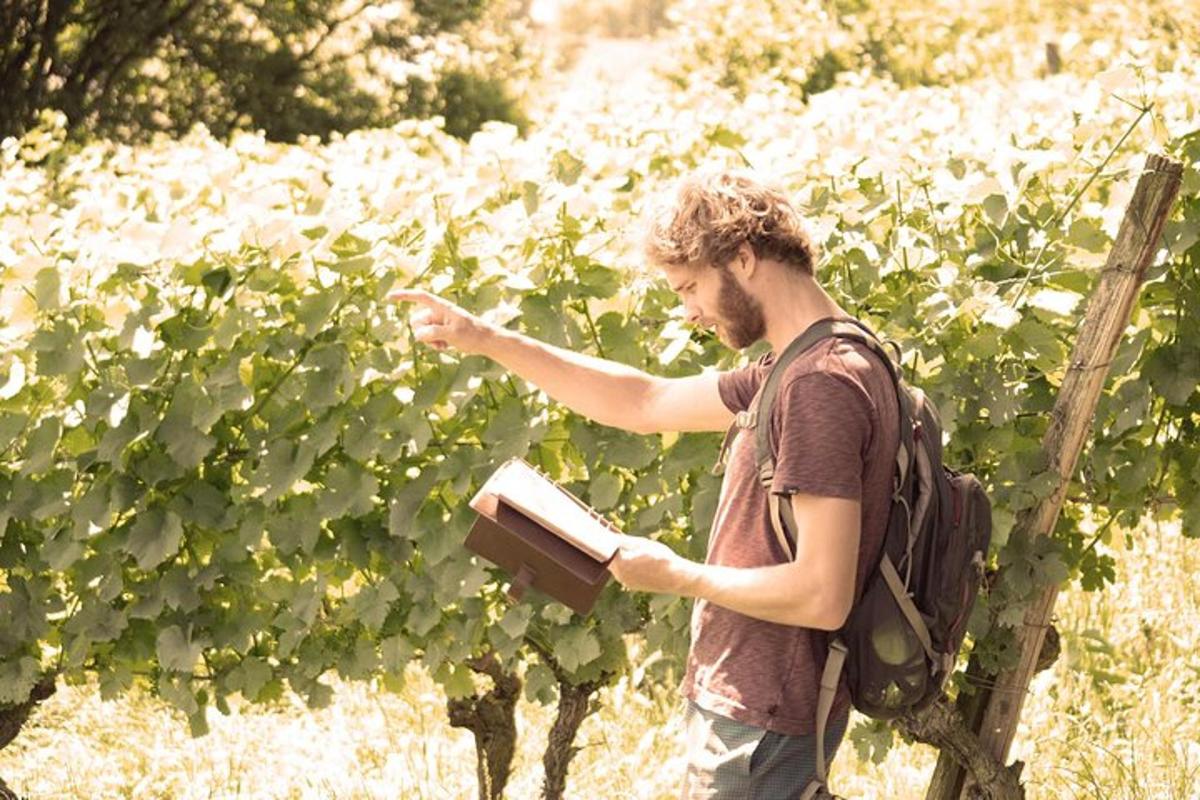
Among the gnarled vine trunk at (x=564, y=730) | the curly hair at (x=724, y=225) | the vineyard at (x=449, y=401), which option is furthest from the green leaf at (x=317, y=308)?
the curly hair at (x=724, y=225)

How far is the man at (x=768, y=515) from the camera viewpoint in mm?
2533

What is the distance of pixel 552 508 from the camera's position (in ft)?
8.92

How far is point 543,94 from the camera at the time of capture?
17.4 m

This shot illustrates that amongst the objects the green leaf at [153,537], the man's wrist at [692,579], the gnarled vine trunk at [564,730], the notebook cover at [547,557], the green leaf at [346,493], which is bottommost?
the gnarled vine trunk at [564,730]

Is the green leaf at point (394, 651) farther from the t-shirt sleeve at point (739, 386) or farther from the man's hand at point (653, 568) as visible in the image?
the man's hand at point (653, 568)

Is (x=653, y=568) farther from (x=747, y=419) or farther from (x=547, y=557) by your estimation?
(x=747, y=419)

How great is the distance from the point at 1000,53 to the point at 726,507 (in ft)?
46.9

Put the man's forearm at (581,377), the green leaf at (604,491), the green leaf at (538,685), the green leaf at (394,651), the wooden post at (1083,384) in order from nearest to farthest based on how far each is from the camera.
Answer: the man's forearm at (581,377), the wooden post at (1083,384), the green leaf at (604,491), the green leaf at (394,651), the green leaf at (538,685)

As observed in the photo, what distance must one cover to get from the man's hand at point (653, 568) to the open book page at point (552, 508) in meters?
0.03

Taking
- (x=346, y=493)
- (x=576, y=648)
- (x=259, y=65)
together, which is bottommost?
(x=259, y=65)

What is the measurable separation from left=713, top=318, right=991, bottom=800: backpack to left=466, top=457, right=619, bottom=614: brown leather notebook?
0.87 ft

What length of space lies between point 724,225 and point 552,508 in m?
0.48

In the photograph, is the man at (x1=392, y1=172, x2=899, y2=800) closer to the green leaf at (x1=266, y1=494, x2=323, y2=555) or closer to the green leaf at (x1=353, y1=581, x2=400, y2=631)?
the green leaf at (x1=353, y1=581, x2=400, y2=631)

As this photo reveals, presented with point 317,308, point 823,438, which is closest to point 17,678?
point 317,308
